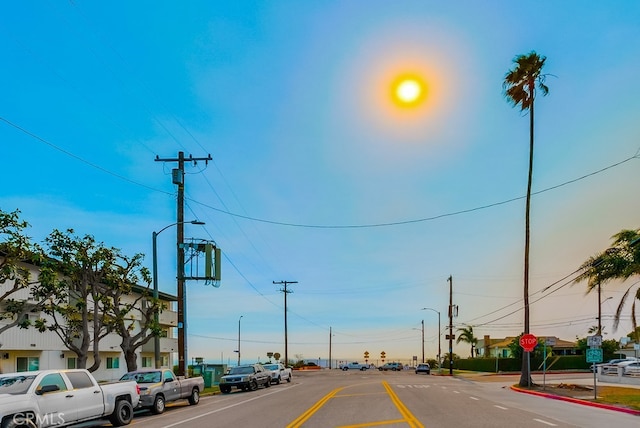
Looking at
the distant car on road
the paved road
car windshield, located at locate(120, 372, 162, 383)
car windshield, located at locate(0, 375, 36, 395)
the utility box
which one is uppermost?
car windshield, located at locate(0, 375, 36, 395)

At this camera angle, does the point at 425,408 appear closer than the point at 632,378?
Yes

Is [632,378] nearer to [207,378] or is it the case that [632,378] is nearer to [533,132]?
[533,132]

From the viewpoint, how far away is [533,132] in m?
37.7

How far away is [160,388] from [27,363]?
20619 mm

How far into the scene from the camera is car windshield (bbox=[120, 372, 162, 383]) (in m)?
24.4

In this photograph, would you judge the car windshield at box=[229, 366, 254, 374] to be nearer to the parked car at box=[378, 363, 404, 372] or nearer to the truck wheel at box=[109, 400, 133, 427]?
the truck wheel at box=[109, 400, 133, 427]

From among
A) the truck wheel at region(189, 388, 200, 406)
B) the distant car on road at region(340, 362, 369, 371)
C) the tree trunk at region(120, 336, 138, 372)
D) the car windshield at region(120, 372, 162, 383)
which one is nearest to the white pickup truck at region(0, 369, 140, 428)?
the car windshield at region(120, 372, 162, 383)

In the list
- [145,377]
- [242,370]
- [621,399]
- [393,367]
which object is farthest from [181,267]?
[393,367]

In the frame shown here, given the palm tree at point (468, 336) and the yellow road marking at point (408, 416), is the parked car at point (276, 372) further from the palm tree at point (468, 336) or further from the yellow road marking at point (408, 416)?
the palm tree at point (468, 336)

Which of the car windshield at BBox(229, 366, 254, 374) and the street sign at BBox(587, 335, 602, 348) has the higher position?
the street sign at BBox(587, 335, 602, 348)

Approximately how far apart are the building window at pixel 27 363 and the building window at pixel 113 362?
1106 centimetres

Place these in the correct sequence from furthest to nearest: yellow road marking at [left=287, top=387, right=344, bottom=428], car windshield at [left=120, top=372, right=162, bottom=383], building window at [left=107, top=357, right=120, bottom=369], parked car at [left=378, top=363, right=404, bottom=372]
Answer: parked car at [left=378, top=363, right=404, bottom=372] → building window at [left=107, top=357, right=120, bottom=369] → car windshield at [left=120, top=372, right=162, bottom=383] → yellow road marking at [left=287, top=387, right=344, bottom=428]

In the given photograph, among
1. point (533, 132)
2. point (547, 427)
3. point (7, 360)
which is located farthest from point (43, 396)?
point (533, 132)

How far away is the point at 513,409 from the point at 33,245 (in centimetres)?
1861
